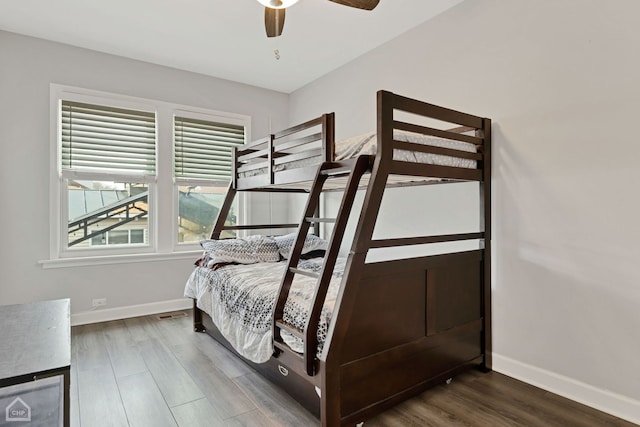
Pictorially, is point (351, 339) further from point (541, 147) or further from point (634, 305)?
point (541, 147)

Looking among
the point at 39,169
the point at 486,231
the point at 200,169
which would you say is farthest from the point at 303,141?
the point at 39,169

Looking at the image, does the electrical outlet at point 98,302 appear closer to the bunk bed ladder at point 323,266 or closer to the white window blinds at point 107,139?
the white window blinds at point 107,139

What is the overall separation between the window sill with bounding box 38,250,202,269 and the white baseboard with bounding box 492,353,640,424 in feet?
10.4

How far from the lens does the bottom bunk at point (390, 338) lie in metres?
1.71

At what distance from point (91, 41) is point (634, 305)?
4.54m

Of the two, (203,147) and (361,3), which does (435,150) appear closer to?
(361,3)

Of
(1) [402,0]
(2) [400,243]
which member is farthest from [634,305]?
(1) [402,0]

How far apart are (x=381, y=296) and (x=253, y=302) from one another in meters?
0.87

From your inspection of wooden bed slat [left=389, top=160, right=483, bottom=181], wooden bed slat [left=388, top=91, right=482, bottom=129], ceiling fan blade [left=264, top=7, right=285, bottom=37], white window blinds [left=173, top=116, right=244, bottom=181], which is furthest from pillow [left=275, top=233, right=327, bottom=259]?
ceiling fan blade [left=264, top=7, right=285, bottom=37]

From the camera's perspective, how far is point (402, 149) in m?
1.93

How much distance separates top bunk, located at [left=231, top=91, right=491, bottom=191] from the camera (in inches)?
74.0

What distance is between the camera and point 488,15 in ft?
8.23

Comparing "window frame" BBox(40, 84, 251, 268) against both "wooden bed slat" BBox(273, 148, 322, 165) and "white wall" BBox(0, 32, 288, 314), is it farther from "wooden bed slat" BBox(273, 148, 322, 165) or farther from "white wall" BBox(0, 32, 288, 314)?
"wooden bed slat" BBox(273, 148, 322, 165)

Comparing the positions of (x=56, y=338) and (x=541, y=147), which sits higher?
(x=541, y=147)
